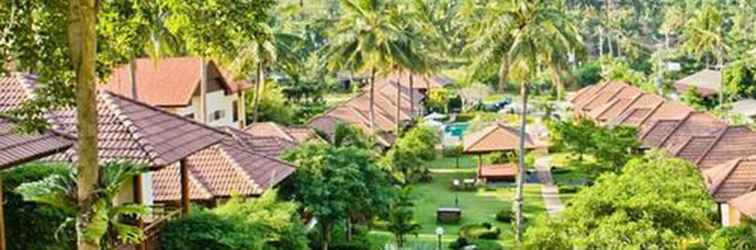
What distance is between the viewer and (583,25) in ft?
400

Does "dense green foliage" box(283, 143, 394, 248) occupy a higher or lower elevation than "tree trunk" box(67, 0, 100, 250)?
lower

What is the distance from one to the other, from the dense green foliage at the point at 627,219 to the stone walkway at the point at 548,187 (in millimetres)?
17081

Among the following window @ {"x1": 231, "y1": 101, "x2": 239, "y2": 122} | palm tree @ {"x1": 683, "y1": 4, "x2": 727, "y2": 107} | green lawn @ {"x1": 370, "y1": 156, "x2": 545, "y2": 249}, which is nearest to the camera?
green lawn @ {"x1": 370, "y1": 156, "x2": 545, "y2": 249}

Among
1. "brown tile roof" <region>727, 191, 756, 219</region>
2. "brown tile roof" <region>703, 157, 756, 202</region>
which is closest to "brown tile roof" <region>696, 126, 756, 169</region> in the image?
"brown tile roof" <region>703, 157, 756, 202</region>

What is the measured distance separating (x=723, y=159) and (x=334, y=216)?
718 inches

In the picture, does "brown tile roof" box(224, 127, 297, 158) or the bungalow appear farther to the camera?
the bungalow

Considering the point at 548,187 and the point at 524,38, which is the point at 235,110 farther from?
the point at 524,38

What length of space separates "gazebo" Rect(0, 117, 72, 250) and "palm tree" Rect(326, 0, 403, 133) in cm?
3242

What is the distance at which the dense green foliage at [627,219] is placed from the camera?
20.5 meters

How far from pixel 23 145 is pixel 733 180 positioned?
24.7 metres

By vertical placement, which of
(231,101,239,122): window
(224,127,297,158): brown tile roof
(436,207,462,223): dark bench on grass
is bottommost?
(436,207,462,223): dark bench on grass

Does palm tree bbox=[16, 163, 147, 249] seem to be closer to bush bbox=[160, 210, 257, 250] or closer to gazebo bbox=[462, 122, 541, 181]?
bush bbox=[160, 210, 257, 250]

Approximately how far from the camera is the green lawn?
3828 cm

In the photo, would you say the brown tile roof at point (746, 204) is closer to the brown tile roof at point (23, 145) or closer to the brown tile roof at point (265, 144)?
the brown tile roof at point (265, 144)
